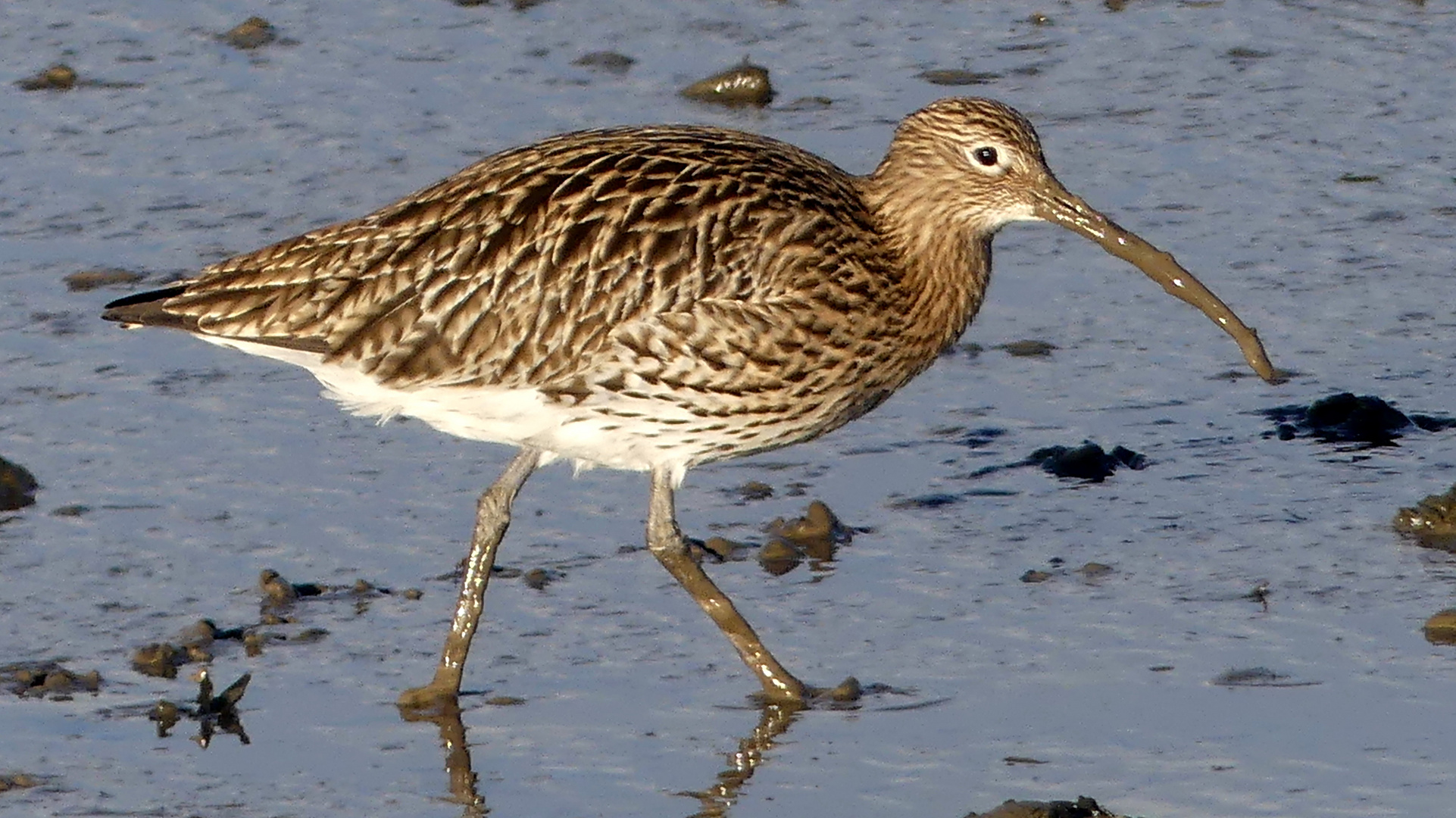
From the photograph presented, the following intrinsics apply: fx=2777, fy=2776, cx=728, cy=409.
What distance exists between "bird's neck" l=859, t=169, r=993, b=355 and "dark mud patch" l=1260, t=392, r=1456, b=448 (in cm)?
177

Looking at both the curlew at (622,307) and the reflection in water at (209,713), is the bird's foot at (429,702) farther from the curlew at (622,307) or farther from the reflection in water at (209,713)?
the reflection in water at (209,713)

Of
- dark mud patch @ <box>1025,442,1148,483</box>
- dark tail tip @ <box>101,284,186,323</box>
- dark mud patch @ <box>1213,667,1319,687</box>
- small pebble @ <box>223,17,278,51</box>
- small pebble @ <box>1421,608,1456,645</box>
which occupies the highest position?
dark tail tip @ <box>101,284,186,323</box>

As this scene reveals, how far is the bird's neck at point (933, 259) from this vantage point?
8.70 metres

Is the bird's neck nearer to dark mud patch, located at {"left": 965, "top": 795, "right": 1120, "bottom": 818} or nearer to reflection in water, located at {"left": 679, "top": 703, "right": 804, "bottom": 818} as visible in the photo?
reflection in water, located at {"left": 679, "top": 703, "right": 804, "bottom": 818}

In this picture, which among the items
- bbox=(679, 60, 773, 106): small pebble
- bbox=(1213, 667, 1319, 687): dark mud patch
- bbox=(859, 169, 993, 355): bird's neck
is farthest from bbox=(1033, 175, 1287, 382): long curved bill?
bbox=(679, 60, 773, 106): small pebble

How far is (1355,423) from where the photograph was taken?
32.5ft

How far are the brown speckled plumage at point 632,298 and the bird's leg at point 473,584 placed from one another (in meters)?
0.01

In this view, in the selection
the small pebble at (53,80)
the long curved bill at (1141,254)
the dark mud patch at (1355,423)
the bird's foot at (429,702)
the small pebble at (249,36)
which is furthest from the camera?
the small pebble at (249,36)

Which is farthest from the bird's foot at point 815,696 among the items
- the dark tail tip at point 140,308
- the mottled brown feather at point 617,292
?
the dark tail tip at point 140,308

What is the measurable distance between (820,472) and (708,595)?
1.59m

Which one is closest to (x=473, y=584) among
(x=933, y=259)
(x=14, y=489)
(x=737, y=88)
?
(x=933, y=259)

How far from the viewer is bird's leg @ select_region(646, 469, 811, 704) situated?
820 centimetres

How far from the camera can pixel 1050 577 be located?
8914mm

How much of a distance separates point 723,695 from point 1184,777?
4.93ft
